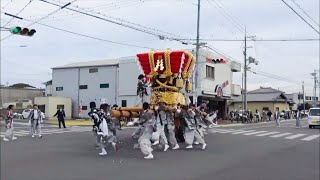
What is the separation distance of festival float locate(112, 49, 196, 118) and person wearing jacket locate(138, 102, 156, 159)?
10.9ft

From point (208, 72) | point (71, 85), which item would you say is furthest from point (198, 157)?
point (71, 85)

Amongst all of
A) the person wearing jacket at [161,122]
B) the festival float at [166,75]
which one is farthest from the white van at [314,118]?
the person wearing jacket at [161,122]

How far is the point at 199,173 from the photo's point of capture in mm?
10109

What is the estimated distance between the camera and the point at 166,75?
59.4 ft

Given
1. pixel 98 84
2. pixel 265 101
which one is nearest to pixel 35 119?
pixel 98 84

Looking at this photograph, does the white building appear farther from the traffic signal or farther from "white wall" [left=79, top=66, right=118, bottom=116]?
the traffic signal

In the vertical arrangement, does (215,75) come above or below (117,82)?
above

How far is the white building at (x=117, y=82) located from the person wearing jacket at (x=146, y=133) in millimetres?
31683

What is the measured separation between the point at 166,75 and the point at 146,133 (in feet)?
17.5

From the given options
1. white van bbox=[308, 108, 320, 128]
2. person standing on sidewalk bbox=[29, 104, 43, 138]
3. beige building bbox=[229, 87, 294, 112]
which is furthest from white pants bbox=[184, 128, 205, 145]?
beige building bbox=[229, 87, 294, 112]

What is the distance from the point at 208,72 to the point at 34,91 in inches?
1785

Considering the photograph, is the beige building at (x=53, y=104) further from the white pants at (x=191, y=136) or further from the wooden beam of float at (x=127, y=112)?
the white pants at (x=191, y=136)

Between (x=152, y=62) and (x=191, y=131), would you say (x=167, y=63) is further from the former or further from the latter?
(x=191, y=131)

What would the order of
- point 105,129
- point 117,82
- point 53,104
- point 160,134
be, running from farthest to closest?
point 53,104 < point 117,82 < point 160,134 < point 105,129
